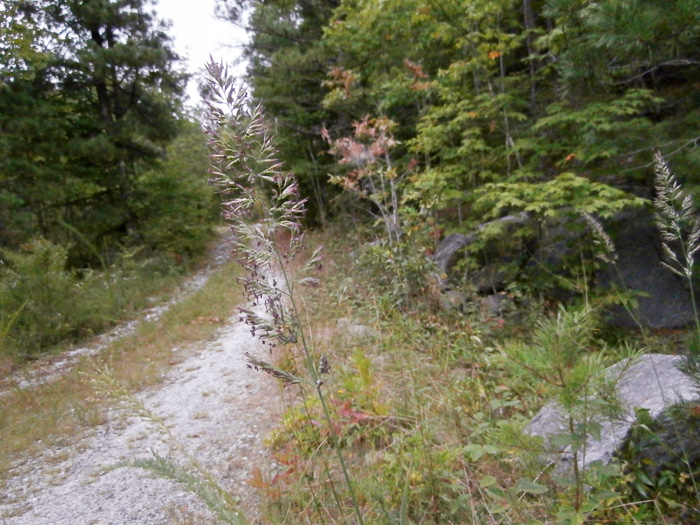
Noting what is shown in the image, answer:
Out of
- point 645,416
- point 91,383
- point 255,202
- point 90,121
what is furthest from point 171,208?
point 645,416

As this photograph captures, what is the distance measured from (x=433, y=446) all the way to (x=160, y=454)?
2.09m

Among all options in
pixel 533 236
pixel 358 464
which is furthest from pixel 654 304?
pixel 358 464

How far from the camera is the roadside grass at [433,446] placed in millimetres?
1844

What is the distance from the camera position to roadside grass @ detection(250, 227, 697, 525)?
1.84 m

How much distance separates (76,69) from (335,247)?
8.01m

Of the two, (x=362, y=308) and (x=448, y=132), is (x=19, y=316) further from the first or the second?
(x=448, y=132)

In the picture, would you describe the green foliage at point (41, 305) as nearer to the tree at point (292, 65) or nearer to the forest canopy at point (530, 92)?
the forest canopy at point (530, 92)

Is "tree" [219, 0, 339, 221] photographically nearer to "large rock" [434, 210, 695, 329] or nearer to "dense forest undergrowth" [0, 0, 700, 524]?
"dense forest undergrowth" [0, 0, 700, 524]

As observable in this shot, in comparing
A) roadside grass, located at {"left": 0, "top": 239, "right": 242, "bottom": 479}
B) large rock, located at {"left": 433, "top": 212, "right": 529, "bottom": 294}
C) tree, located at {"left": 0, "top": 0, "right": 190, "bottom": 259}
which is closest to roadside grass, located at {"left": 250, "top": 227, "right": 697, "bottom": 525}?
roadside grass, located at {"left": 0, "top": 239, "right": 242, "bottom": 479}

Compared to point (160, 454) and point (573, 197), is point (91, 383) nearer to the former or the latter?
point (160, 454)

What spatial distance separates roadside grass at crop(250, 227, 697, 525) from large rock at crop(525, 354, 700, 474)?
3.9 inches

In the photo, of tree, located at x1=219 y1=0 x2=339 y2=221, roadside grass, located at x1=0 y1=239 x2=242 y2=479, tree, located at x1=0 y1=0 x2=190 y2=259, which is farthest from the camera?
tree, located at x1=219 y1=0 x2=339 y2=221

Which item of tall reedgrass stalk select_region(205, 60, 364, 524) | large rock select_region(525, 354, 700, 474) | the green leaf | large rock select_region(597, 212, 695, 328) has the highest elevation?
tall reedgrass stalk select_region(205, 60, 364, 524)

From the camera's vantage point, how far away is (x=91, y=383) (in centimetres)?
291
